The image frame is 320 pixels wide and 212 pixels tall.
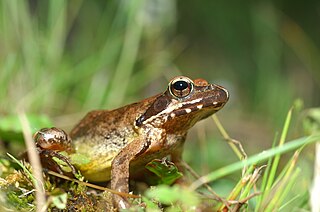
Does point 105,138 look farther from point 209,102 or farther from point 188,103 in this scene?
point 209,102

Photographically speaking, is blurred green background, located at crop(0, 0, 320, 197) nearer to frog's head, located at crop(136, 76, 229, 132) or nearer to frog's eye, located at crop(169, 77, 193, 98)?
frog's head, located at crop(136, 76, 229, 132)

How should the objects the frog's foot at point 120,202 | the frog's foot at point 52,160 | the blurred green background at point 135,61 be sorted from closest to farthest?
the frog's foot at point 120,202, the frog's foot at point 52,160, the blurred green background at point 135,61

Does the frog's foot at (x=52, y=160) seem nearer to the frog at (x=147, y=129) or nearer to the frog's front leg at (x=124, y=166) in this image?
the frog at (x=147, y=129)

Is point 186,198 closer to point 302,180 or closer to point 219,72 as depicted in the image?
point 302,180

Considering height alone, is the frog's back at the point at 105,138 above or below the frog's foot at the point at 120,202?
above

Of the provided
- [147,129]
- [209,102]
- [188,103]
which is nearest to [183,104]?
[188,103]

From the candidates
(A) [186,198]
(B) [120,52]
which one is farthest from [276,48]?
→ (A) [186,198]

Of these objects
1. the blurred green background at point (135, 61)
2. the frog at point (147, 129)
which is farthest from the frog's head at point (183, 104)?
the blurred green background at point (135, 61)
